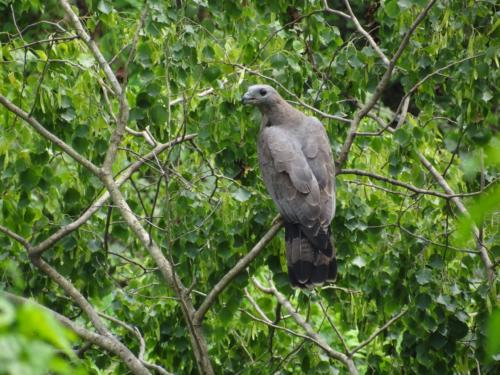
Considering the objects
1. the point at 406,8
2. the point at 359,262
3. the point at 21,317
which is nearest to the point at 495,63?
the point at 406,8

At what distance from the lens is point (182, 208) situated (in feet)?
13.3

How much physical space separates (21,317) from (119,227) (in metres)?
3.24

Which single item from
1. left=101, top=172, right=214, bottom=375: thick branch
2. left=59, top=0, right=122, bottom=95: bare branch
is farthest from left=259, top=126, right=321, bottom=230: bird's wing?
left=59, top=0, right=122, bottom=95: bare branch

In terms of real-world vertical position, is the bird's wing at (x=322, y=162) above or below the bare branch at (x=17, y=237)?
below

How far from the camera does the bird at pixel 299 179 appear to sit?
411 cm

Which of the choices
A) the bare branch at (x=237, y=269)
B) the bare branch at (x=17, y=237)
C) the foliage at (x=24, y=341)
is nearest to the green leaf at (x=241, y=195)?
the bare branch at (x=237, y=269)

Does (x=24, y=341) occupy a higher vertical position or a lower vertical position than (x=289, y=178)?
higher

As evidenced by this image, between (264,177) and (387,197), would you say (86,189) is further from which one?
(387,197)

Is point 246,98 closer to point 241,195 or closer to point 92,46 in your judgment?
point 241,195

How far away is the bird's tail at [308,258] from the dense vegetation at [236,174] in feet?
0.33

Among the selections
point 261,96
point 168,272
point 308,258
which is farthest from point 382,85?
point 168,272

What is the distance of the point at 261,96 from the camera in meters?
4.55

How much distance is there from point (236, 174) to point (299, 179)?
445 millimetres

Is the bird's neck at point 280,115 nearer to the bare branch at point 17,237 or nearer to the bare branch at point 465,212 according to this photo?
the bare branch at point 465,212
